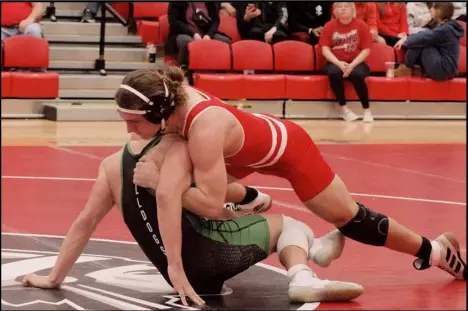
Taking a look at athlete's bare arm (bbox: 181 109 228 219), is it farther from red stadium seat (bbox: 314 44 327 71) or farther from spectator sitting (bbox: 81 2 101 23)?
spectator sitting (bbox: 81 2 101 23)

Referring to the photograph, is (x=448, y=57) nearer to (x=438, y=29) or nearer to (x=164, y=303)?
(x=438, y=29)

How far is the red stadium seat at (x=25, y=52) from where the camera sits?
10992mm

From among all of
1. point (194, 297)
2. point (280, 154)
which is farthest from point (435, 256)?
point (194, 297)

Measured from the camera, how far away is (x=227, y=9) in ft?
41.3

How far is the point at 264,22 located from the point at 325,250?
27.6 ft

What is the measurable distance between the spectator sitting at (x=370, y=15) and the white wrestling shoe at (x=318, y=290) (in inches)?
348

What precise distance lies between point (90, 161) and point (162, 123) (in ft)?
13.6

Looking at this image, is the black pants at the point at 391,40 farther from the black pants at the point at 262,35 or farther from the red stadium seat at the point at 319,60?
the black pants at the point at 262,35

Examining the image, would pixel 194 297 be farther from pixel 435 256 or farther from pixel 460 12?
pixel 460 12

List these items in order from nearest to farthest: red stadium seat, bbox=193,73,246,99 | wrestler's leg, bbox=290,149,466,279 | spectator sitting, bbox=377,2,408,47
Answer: wrestler's leg, bbox=290,149,466,279 → red stadium seat, bbox=193,73,246,99 → spectator sitting, bbox=377,2,408,47

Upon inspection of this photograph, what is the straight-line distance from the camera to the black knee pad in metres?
4.47

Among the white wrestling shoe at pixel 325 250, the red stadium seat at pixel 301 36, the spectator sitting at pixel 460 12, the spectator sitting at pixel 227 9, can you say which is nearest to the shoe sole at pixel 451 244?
the white wrestling shoe at pixel 325 250

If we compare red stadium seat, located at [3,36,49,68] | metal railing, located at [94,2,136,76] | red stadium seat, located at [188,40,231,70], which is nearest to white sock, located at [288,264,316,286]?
red stadium seat, located at [3,36,49,68]

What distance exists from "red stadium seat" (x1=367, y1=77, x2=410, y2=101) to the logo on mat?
7.50 meters
